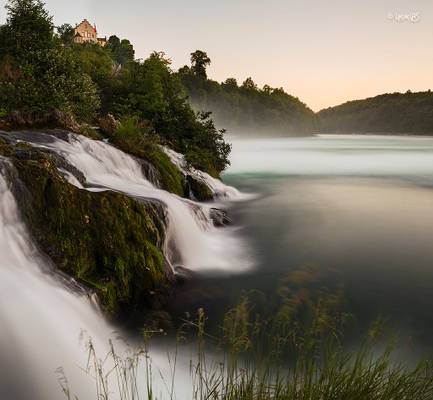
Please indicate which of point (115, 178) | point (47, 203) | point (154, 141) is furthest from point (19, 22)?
point (47, 203)

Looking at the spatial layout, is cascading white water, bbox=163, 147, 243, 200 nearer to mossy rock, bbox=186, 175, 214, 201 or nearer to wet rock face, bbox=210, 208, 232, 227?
mossy rock, bbox=186, 175, 214, 201

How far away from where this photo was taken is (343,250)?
1009cm

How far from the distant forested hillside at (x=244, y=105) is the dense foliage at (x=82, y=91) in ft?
281

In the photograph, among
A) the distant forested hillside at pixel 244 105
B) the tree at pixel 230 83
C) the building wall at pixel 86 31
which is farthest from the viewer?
the tree at pixel 230 83

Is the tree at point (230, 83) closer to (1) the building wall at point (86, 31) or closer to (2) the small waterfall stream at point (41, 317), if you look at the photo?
(1) the building wall at point (86, 31)

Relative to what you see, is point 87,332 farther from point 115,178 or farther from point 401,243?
point 401,243

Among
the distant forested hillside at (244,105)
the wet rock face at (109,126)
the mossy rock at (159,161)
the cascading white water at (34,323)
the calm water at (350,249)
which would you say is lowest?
the calm water at (350,249)

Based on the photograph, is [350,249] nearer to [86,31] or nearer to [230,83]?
[86,31]

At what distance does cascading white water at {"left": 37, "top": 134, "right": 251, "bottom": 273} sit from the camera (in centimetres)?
877

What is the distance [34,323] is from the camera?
167 inches

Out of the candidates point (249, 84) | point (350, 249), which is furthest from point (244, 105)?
point (350, 249)

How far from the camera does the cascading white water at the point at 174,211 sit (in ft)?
28.8

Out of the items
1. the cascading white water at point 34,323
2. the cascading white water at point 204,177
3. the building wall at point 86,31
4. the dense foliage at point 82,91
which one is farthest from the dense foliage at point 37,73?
the building wall at point 86,31

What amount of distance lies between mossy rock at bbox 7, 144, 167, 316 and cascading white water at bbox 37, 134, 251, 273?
1.59 metres
